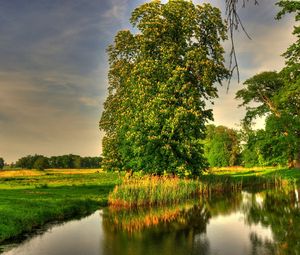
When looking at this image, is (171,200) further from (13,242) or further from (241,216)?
(13,242)

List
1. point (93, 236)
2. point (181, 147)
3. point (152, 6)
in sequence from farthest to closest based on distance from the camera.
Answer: point (152, 6) < point (181, 147) < point (93, 236)

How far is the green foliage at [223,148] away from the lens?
401 feet

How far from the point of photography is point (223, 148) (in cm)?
12319

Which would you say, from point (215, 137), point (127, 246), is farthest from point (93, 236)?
point (215, 137)

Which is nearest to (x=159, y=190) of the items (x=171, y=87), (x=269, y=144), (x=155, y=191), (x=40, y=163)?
(x=155, y=191)

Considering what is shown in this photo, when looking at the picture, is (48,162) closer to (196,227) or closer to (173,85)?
(173,85)

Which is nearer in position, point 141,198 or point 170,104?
point 141,198

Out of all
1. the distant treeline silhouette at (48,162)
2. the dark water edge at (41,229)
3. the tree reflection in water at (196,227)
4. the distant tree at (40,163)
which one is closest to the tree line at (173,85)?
the tree reflection in water at (196,227)

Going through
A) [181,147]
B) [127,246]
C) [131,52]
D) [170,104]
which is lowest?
[127,246]

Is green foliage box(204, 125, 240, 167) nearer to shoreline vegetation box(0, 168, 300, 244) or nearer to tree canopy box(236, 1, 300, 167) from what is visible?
tree canopy box(236, 1, 300, 167)

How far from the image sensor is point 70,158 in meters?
195

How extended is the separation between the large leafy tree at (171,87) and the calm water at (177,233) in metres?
9.01

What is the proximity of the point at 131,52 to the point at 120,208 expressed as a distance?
24.6 metres

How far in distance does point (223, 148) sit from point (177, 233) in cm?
10379
